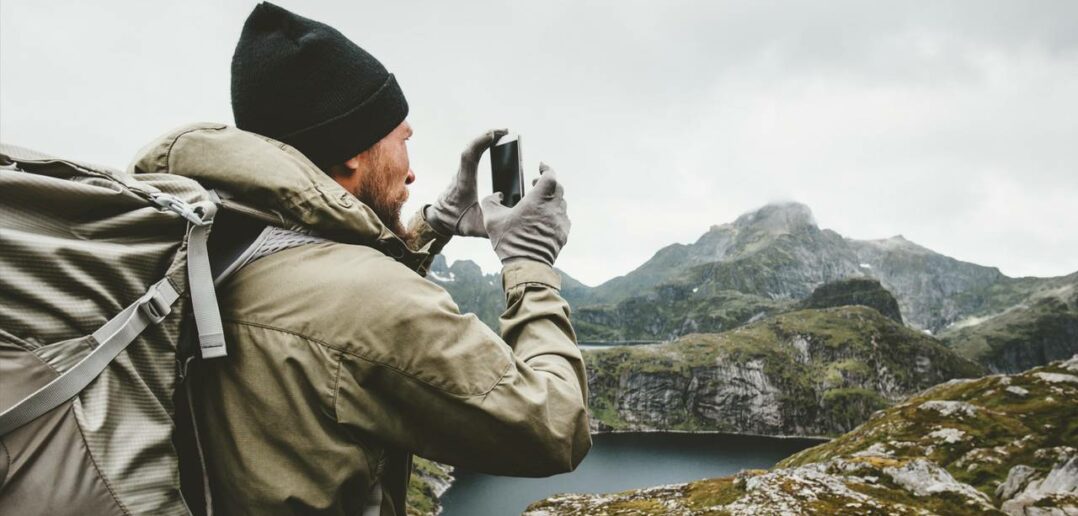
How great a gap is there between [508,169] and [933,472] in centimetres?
2919

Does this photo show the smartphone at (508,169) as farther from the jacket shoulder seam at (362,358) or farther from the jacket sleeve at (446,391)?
the jacket shoulder seam at (362,358)

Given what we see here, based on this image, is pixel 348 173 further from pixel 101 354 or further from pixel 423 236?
pixel 101 354

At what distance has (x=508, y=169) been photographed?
13.1 feet

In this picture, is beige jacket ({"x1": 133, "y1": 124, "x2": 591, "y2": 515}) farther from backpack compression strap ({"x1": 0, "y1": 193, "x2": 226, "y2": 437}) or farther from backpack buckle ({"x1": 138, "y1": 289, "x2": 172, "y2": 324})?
backpack buckle ({"x1": 138, "y1": 289, "x2": 172, "y2": 324})

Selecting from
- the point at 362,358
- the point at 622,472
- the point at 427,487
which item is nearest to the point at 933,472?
the point at 362,358

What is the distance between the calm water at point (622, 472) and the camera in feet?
→ 413

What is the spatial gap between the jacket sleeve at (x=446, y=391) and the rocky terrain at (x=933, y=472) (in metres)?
18.6

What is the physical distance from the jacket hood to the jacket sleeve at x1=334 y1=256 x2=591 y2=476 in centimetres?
36

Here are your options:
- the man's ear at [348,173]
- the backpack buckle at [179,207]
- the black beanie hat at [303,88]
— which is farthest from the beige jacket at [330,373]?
the man's ear at [348,173]

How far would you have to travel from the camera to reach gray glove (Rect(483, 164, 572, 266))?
334 cm

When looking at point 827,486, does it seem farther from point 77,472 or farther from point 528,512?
point 77,472

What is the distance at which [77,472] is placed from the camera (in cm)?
158

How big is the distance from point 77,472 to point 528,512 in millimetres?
26712

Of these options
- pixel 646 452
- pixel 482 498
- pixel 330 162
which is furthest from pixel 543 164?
pixel 646 452
